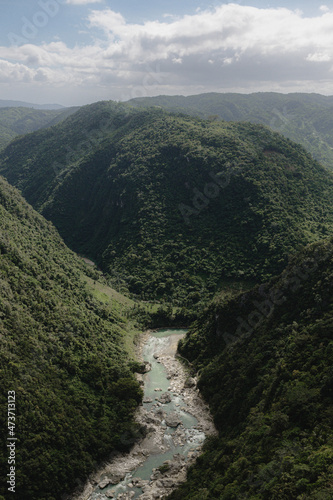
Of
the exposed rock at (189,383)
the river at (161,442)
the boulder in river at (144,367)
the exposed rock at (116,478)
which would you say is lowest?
the exposed rock at (116,478)

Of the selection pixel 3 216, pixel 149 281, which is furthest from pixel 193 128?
pixel 3 216

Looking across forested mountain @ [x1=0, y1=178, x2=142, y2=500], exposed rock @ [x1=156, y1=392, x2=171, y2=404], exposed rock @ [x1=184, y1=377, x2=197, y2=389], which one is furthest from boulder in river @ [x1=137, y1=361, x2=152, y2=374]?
exposed rock @ [x1=184, y1=377, x2=197, y2=389]

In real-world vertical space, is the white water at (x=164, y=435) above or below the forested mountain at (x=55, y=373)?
below

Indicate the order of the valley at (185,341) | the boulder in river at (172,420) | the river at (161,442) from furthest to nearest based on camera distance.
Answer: the boulder in river at (172,420)
the river at (161,442)
the valley at (185,341)

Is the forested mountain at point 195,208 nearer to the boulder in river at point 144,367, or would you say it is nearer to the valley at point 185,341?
the valley at point 185,341

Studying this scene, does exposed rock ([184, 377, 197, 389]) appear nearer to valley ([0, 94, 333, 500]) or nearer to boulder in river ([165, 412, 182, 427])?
valley ([0, 94, 333, 500])

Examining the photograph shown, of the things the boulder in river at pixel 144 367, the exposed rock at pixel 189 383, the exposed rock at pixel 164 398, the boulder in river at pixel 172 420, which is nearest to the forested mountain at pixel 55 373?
the boulder in river at pixel 144 367

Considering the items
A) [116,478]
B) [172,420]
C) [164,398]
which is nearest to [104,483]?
[116,478]
